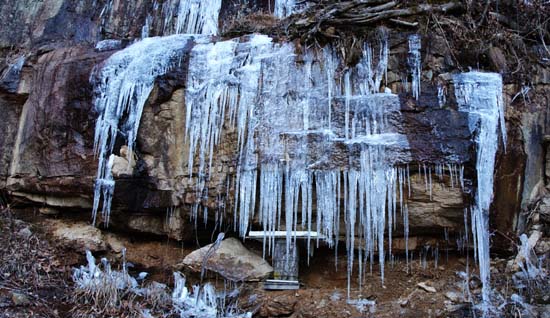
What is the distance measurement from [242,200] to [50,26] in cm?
501

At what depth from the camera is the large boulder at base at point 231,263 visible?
20.2 feet

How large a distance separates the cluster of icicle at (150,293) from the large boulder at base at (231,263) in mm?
181

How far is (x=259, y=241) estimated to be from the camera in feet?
21.8

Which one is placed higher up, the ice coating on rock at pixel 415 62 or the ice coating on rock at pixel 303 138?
the ice coating on rock at pixel 415 62

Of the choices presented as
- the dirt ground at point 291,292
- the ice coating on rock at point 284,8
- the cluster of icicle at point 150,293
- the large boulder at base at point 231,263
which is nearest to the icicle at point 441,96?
the dirt ground at point 291,292

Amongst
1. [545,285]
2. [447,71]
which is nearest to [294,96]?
[447,71]

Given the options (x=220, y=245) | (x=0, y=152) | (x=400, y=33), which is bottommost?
(x=220, y=245)

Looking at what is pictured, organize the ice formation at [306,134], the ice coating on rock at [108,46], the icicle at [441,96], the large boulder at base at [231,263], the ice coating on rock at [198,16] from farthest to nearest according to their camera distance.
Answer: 1. the ice coating on rock at [198,16]
2. the ice coating on rock at [108,46]
3. the large boulder at base at [231,263]
4. the icicle at [441,96]
5. the ice formation at [306,134]

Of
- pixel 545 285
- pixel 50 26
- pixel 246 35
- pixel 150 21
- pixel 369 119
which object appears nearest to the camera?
pixel 545 285

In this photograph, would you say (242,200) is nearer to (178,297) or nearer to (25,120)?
(178,297)

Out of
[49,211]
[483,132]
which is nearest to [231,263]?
[49,211]

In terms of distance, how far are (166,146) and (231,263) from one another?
1.55m

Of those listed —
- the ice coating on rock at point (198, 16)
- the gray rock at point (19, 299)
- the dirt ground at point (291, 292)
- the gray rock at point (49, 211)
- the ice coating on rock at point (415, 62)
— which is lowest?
the gray rock at point (19, 299)

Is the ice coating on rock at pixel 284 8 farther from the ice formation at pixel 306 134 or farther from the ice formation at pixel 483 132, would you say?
the ice formation at pixel 483 132
